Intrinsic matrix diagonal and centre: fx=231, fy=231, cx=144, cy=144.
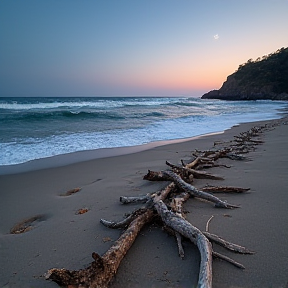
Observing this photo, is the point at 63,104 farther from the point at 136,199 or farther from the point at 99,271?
the point at 99,271

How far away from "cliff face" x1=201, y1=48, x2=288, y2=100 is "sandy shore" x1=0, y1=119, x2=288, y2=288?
68.8 meters

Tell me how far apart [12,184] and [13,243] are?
2664 mm

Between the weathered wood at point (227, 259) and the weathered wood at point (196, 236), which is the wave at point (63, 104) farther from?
the weathered wood at point (227, 259)

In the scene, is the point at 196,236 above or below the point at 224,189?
above

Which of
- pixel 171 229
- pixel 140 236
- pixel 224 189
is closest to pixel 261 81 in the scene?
pixel 224 189

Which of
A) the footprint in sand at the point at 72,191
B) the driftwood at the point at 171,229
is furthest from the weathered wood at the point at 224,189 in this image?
the footprint in sand at the point at 72,191

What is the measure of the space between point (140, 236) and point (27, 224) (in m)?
1.73

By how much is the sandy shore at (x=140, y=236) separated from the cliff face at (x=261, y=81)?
2708 inches

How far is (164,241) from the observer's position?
2385 mm

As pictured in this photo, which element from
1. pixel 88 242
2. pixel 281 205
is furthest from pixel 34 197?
pixel 281 205

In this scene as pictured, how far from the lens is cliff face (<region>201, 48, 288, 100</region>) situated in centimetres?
6850

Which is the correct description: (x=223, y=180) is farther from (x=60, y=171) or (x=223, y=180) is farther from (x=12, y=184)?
(x=12, y=184)

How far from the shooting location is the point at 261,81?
74.6m

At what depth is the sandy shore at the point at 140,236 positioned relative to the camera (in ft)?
6.32
